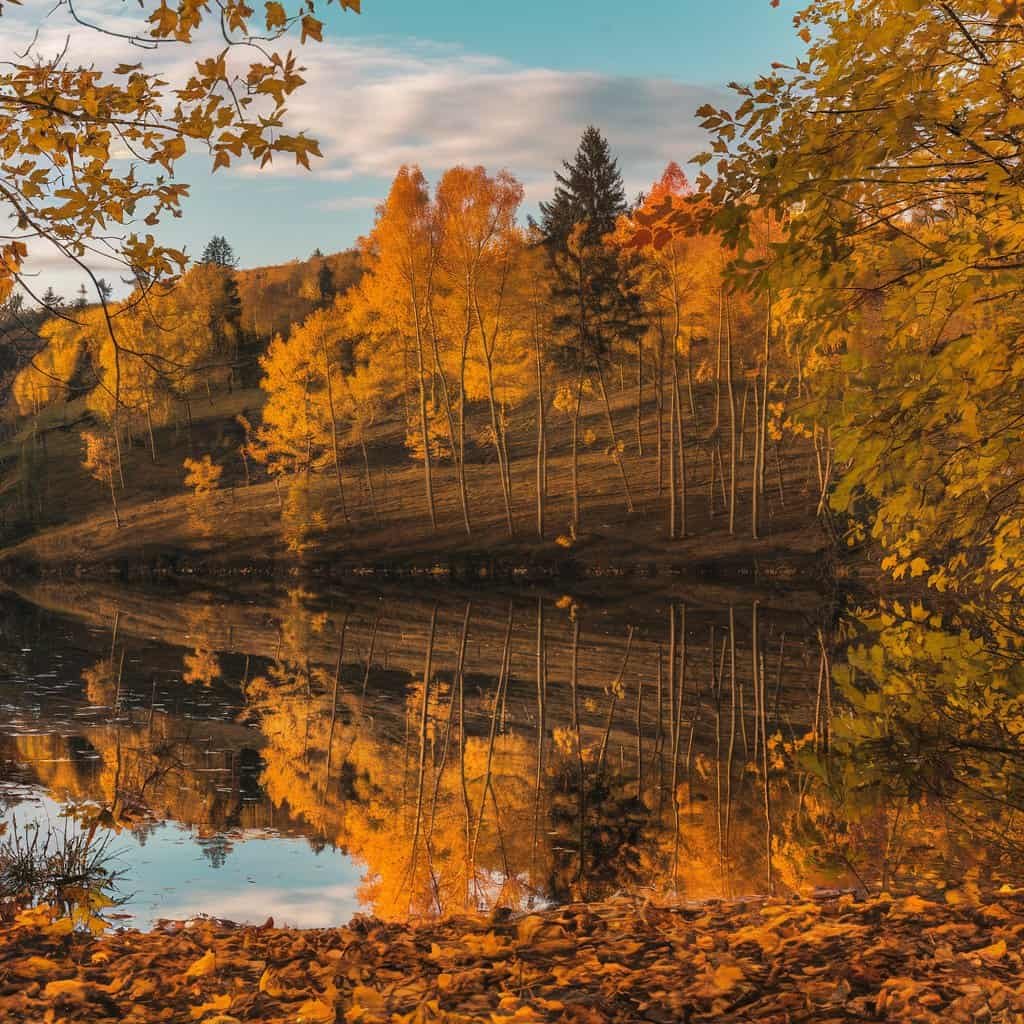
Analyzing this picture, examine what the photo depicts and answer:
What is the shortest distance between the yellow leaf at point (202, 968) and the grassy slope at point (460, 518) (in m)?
33.5

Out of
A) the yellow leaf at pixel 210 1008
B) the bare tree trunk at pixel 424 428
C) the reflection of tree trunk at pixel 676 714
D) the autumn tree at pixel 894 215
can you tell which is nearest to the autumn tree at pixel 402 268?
the bare tree trunk at pixel 424 428

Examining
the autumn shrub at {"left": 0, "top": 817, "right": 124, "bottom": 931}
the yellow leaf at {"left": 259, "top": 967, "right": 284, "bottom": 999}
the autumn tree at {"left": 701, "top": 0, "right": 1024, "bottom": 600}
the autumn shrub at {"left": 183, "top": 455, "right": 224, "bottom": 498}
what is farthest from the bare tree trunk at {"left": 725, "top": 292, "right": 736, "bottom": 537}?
the yellow leaf at {"left": 259, "top": 967, "right": 284, "bottom": 999}

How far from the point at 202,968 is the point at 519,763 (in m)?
7.13

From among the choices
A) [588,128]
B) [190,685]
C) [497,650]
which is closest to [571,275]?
[588,128]

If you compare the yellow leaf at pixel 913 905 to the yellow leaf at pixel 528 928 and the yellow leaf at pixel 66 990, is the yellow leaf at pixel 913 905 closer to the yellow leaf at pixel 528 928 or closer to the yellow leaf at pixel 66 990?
the yellow leaf at pixel 528 928

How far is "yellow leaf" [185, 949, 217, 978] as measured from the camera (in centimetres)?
553

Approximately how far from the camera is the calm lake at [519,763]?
833cm

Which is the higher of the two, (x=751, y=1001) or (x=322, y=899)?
(x=751, y=1001)

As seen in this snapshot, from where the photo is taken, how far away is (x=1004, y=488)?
356 inches

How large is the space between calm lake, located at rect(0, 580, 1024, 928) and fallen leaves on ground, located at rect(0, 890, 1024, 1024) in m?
1.17

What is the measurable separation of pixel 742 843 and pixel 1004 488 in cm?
362

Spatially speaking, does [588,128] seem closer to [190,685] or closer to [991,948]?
[190,685]

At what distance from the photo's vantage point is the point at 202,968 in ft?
18.2

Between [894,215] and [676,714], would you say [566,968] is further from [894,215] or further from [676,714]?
[676,714]
